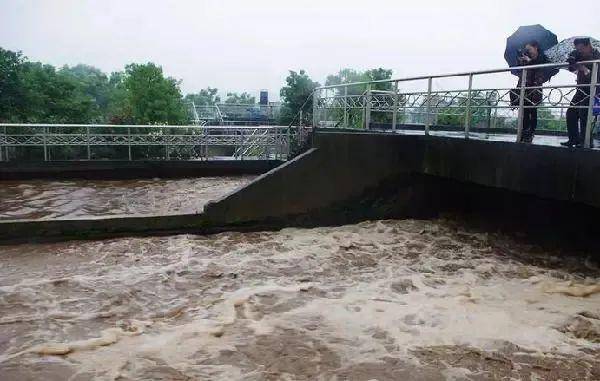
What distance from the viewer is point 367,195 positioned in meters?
9.11

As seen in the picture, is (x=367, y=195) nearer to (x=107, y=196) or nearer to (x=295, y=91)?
(x=107, y=196)

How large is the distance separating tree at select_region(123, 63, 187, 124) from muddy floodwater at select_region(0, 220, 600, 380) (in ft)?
57.4

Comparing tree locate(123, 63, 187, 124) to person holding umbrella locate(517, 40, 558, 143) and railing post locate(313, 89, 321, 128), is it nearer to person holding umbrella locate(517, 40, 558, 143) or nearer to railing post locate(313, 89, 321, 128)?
railing post locate(313, 89, 321, 128)

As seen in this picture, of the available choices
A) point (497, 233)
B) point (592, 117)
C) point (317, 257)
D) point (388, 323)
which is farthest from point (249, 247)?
point (592, 117)

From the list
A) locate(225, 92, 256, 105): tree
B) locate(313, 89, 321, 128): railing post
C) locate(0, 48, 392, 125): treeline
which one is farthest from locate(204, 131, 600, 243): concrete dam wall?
locate(225, 92, 256, 105): tree

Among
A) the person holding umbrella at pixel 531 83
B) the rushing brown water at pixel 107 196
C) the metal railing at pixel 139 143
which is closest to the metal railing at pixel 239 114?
the metal railing at pixel 139 143

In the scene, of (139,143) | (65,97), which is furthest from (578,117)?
(65,97)

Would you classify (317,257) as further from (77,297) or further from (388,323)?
(77,297)

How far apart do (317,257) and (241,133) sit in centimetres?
686

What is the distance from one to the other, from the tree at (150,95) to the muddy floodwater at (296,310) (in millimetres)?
17505

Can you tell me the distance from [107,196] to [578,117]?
28.2 feet

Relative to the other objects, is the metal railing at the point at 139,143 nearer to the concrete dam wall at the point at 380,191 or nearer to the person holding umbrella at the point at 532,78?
the concrete dam wall at the point at 380,191

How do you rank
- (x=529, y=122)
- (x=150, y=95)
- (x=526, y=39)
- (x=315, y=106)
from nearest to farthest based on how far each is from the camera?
(x=529, y=122) < (x=526, y=39) < (x=315, y=106) < (x=150, y=95)

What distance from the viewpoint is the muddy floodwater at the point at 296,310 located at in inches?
171
